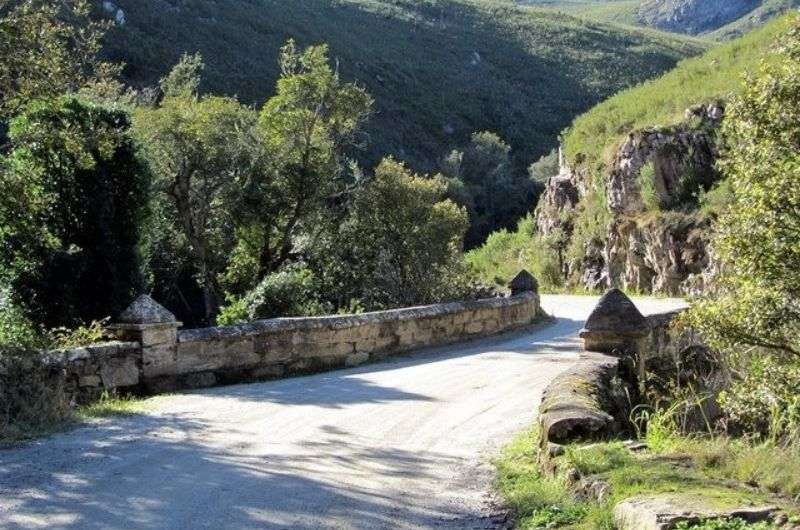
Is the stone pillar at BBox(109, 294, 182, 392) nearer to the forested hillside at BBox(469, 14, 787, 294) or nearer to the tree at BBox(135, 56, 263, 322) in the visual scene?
the tree at BBox(135, 56, 263, 322)

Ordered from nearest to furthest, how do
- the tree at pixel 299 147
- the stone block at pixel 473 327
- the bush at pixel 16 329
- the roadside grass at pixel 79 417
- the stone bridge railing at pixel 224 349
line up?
the roadside grass at pixel 79 417, the bush at pixel 16 329, the stone bridge railing at pixel 224 349, the stone block at pixel 473 327, the tree at pixel 299 147

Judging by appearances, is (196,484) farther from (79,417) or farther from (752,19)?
(752,19)

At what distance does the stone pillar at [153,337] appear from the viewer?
36.2 ft

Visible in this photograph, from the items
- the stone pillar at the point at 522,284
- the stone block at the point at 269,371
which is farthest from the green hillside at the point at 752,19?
the stone block at the point at 269,371

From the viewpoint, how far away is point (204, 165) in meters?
21.1

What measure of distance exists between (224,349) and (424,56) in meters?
61.0

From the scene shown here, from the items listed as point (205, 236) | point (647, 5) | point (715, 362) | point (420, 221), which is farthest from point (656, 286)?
point (647, 5)

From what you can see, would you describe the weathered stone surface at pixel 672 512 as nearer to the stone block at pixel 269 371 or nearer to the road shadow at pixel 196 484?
the road shadow at pixel 196 484

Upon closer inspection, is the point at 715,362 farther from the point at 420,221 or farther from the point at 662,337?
the point at 420,221

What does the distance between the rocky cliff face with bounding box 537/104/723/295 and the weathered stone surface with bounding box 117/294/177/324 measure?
62.8 ft

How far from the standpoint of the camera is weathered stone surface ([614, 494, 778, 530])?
13.5 ft

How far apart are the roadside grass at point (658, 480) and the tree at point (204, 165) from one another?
1581cm

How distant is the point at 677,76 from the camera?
3662 centimetres

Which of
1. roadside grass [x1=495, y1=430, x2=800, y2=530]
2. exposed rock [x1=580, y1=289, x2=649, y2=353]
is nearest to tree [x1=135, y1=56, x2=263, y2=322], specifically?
exposed rock [x1=580, y1=289, x2=649, y2=353]
